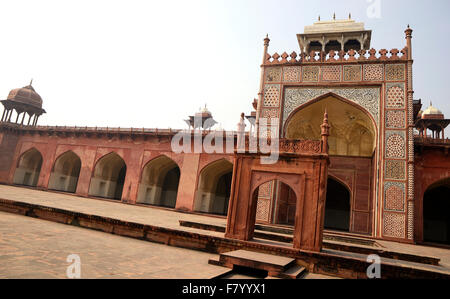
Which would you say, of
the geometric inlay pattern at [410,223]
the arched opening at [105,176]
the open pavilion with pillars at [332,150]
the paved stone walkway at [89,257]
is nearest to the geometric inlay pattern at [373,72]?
the open pavilion with pillars at [332,150]

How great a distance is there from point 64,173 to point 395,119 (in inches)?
662

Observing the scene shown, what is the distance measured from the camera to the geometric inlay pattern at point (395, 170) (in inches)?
385

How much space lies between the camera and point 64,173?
17656 mm

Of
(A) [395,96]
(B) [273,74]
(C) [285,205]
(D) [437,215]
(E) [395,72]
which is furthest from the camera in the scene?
(D) [437,215]

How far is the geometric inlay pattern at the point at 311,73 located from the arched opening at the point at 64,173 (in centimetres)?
1317

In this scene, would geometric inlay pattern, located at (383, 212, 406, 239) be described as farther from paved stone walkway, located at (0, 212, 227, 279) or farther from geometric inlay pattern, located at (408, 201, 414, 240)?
paved stone walkway, located at (0, 212, 227, 279)

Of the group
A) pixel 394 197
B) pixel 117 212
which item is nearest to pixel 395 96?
pixel 394 197

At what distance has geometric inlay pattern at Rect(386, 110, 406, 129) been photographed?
33.4 ft

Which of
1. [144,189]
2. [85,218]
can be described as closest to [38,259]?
[85,218]

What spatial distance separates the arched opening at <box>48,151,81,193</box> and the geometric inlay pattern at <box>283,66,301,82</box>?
41.0 feet

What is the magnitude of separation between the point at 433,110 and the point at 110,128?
1646 cm

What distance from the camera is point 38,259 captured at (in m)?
3.51

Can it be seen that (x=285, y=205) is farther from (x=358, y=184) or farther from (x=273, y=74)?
(x=273, y=74)

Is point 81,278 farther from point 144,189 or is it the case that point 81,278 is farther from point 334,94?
point 144,189
